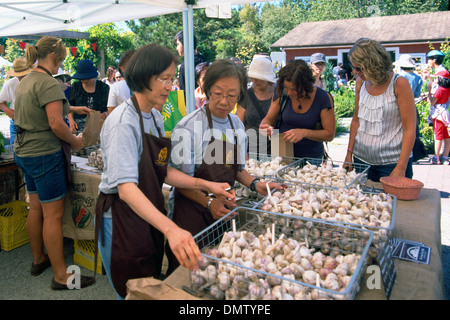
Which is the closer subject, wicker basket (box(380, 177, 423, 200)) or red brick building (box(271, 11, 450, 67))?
wicker basket (box(380, 177, 423, 200))

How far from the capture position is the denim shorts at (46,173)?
2562 millimetres

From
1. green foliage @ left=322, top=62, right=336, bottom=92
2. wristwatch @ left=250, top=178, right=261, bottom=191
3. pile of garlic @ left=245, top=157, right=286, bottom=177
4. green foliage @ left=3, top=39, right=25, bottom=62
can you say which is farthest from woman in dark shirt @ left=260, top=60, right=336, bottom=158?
green foliage @ left=3, top=39, right=25, bottom=62

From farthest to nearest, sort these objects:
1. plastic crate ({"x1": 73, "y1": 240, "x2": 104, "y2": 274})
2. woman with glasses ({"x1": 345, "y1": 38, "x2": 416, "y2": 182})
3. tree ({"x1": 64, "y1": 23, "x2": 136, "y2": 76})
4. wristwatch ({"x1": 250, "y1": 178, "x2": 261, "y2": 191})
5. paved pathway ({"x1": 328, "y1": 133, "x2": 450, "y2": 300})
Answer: tree ({"x1": 64, "y1": 23, "x2": 136, "y2": 76}), paved pathway ({"x1": 328, "y1": 133, "x2": 450, "y2": 300}), plastic crate ({"x1": 73, "y1": 240, "x2": 104, "y2": 274}), woman with glasses ({"x1": 345, "y1": 38, "x2": 416, "y2": 182}), wristwatch ({"x1": 250, "y1": 178, "x2": 261, "y2": 191})

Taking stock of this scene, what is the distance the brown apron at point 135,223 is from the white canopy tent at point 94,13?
237 cm

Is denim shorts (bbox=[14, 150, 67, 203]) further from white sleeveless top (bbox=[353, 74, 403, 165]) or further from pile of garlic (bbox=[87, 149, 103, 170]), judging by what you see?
white sleeveless top (bbox=[353, 74, 403, 165])

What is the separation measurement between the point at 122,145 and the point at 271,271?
2.35 ft

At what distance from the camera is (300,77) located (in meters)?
2.60

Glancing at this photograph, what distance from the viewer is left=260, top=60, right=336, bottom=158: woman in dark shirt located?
261 centimetres

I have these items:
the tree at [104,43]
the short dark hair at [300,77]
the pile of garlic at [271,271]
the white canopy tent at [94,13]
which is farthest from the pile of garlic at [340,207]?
the tree at [104,43]

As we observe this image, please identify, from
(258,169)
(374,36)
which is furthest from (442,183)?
(374,36)

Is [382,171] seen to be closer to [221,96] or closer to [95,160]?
[221,96]

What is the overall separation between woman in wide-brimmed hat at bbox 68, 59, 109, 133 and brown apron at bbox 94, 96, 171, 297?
262 centimetres

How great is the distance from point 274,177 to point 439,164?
18.1 ft
